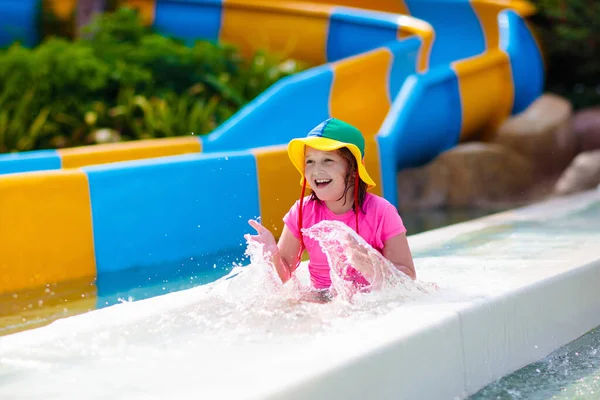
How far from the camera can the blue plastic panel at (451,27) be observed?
31.7ft

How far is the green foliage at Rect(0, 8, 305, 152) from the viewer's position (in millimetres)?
6840

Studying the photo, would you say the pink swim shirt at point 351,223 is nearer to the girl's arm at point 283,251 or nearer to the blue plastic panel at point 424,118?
the girl's arm at point 283,251

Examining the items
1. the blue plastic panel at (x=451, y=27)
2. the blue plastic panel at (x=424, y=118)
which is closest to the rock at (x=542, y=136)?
the blue plastic panel at (x=424, y=118)

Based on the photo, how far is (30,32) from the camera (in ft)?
30.2

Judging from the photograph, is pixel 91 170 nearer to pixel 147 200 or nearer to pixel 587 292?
pixel 147 200

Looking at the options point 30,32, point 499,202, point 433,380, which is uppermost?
point 30,32

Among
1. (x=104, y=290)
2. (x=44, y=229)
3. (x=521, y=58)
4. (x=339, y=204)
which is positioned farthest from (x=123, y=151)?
(x=521, y=58)

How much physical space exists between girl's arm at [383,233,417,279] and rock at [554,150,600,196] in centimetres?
465

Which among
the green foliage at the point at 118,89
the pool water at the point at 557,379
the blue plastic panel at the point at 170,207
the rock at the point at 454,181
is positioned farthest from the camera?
the rock at the point at 454,181

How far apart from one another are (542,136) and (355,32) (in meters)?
2.15

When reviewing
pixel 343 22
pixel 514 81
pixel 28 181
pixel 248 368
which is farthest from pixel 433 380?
pixel 343 22

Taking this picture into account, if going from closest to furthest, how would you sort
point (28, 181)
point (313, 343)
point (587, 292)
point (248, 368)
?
point (248, 368) → point (313, 343) → point (587, 292) → point (28, 181)

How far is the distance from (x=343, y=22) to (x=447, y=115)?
229cm

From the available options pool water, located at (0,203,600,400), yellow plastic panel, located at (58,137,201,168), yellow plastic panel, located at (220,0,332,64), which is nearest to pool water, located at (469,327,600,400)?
pool water, located at (0,203,600,400)
